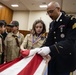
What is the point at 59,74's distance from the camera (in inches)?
53.2

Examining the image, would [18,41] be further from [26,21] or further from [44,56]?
[26,21]

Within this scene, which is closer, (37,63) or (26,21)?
(37,63)

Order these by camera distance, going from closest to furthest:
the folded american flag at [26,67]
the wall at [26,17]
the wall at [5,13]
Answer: the folded american flag at [26,67], the wall at [5,13], the wall at [26,17]

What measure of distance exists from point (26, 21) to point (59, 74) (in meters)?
8.82

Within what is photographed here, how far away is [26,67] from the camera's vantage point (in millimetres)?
1021

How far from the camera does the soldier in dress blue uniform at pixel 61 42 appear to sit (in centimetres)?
114

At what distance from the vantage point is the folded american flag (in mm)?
939

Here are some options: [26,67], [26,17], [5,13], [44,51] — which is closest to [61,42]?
[44,51]

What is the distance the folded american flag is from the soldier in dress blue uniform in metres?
0.07

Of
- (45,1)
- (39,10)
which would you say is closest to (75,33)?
(45,1)

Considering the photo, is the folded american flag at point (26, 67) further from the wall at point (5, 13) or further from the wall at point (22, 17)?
the wall at point (22, 17)

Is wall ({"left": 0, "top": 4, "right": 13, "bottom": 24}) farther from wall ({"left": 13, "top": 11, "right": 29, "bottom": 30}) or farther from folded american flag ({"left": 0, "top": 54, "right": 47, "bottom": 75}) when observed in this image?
folded american flag ({"left": 0, "top": 54, "right": 47, "bottom": 75})

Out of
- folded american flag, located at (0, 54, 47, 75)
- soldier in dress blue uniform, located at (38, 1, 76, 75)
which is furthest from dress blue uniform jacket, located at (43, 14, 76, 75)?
folded american flag, located at (0, 54, 47, 75)

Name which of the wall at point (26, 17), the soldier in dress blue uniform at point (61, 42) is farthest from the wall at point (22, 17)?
the soldier in dress blue uniform at point (61, 42)
